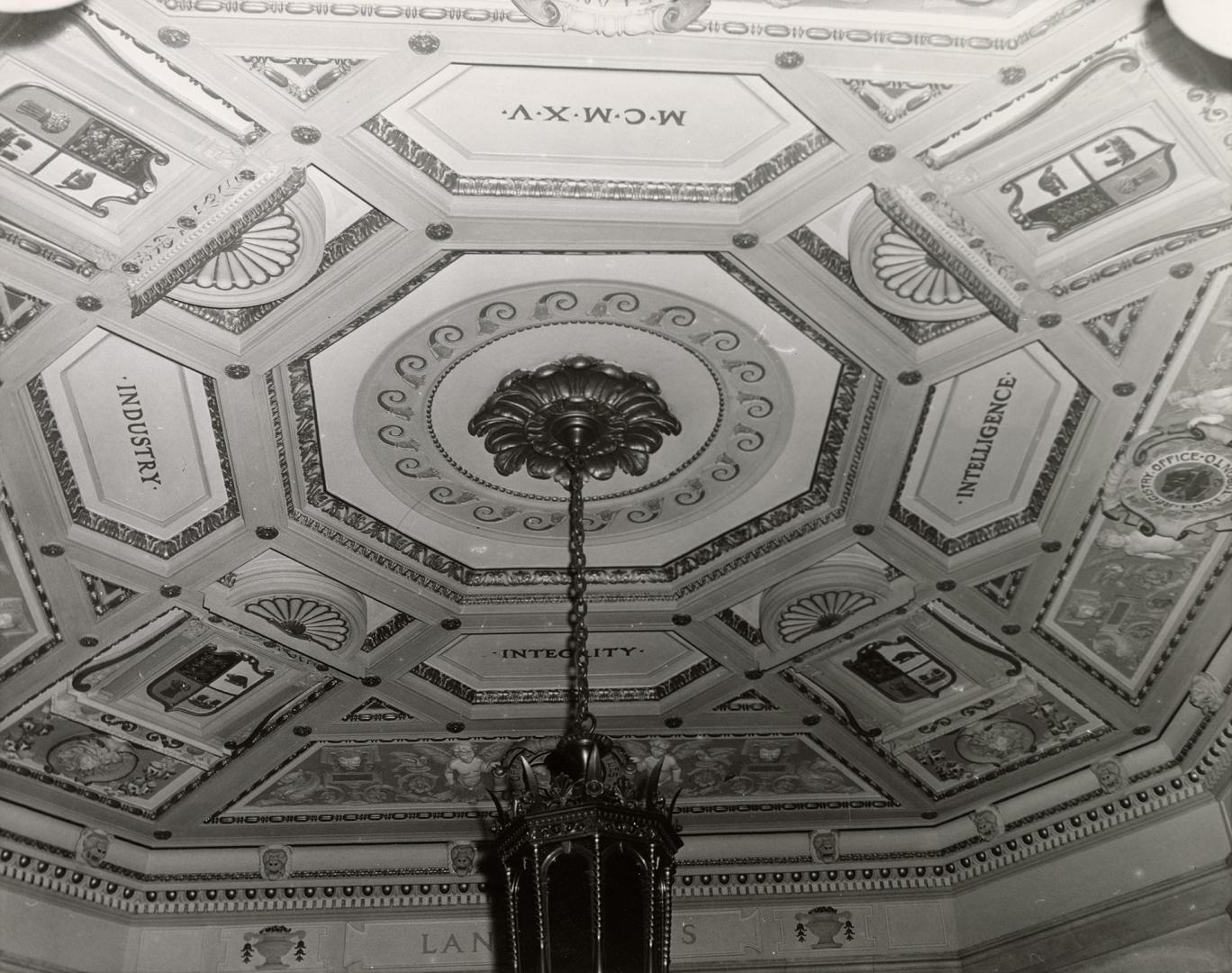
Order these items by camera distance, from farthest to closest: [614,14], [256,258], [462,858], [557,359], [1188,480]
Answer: [462,858], [1188,480], [557,359], [256,258], [614,14]

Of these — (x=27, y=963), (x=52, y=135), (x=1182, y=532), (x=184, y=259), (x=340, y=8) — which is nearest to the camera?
(x=340, y=8)

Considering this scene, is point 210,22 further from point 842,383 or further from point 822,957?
point 822,957

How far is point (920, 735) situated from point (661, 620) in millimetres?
1775

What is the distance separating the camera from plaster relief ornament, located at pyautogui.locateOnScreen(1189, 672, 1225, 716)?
6270mm

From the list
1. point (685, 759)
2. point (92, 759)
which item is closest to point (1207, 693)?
point (685, 759)

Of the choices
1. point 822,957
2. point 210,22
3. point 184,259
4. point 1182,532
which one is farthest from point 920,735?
point 210,22

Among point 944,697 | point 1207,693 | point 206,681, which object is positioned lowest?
point 1207,693

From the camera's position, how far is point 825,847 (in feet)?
25.7

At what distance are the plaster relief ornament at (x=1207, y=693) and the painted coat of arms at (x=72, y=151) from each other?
5.19 metres

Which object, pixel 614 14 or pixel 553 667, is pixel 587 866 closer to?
pixel 614 14

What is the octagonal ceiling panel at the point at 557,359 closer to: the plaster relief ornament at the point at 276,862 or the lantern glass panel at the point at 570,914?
the lantern glass panel at the point at 570,914

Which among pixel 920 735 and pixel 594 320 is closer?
pixel 594 320

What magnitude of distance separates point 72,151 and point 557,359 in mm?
1955

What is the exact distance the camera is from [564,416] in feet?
17.7
